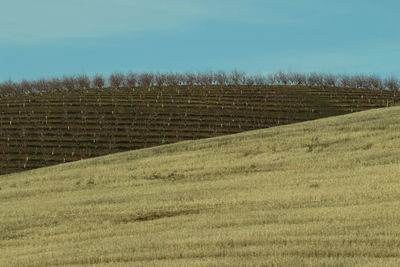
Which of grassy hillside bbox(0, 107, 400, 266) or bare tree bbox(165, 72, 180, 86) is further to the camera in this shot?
bare tree bbox(165, 72, 180, 86)

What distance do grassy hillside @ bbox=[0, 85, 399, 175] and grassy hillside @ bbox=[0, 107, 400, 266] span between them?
17.2 meters

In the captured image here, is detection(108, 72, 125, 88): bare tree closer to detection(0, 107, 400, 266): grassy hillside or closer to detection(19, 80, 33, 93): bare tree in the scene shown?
detection(19, 80, 33, 93): bare tree

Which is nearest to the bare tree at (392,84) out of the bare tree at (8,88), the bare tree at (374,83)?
the bare tree at (374,83)

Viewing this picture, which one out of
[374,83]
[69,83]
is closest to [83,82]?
[69,83]

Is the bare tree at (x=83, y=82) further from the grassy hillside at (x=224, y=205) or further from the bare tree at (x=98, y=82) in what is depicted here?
the grassy hillside at (x=224, y=205)

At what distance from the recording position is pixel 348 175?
2334 centimetres

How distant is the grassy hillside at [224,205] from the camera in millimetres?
13062

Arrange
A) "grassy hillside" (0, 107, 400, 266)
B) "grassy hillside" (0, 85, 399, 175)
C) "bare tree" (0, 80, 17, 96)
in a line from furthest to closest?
"bare tree" (0, 80, 17, 96)
"grassy hillside" (0, 85, 399, 175)
"grassy hillside" (0, 107, 400, 266)

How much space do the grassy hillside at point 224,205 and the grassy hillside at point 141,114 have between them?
1723 cm

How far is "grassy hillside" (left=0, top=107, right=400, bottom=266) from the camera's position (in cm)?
1306

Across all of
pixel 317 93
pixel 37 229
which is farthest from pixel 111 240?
pixel 317 93

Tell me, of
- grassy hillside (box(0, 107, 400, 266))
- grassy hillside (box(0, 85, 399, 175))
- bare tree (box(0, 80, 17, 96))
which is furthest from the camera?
bare tree (box(0, 80, 17, 96))

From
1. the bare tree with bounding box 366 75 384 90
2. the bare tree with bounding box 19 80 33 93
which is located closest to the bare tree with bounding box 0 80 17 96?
the bare tree with bounding box 19 80 33 93

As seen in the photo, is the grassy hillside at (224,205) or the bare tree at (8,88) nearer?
the grassy hillside at (224,205)
